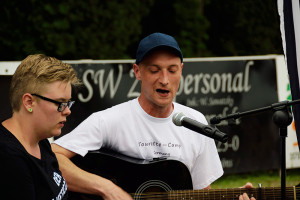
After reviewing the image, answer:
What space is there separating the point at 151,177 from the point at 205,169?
472mm

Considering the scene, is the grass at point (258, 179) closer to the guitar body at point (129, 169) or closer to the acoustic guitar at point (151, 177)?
the acoustic guitar at point (151, 177)

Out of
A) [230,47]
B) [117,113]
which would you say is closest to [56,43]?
[230,47]

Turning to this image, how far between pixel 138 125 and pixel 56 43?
6149 mm

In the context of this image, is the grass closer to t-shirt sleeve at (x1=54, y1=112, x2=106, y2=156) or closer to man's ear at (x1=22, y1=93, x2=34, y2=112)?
t-shirt sleeve at (x1=54, y1=112, x2=106, y2=156)

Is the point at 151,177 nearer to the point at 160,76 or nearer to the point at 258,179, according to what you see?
the point at 160,76

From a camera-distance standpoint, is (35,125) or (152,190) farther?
(152,190)

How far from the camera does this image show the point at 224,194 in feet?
12.1

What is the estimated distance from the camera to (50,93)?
267 centimetres

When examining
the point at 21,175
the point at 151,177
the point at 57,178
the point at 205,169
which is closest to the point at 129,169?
the point at 151,177

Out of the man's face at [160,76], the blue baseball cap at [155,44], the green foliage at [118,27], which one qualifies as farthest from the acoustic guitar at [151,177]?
the green foliage at [118,27]

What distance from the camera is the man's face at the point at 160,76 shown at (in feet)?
11.8

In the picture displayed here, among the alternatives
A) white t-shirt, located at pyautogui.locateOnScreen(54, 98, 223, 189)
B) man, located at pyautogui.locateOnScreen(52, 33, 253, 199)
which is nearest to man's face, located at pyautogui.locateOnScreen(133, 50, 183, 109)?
man, located at pyautogui.locateOnScreen(52, 33, 253, 199)

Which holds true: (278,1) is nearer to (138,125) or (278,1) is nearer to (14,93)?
(138,125)

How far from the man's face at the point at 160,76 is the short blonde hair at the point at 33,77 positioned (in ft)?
3.27
